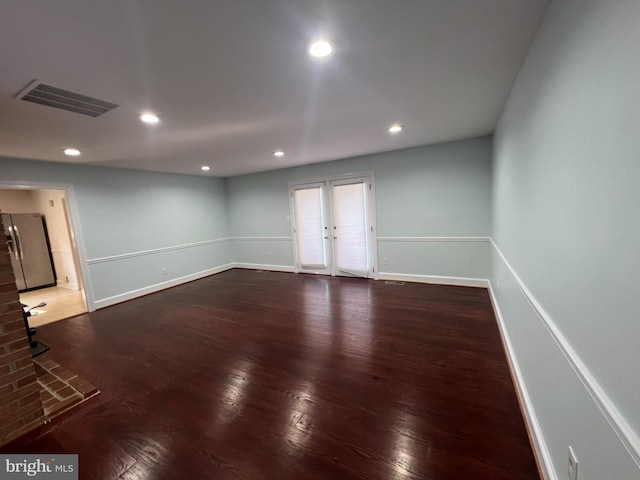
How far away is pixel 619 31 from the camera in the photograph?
0.72 metres

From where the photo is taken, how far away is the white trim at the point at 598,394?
2.18 ft

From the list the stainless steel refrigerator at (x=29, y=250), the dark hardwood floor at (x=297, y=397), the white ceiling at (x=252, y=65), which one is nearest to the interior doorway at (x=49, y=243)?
the stainless steel refrigerator at (x=29, y=250)

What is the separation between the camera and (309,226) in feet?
18.9

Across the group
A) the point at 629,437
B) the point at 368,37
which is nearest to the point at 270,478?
the point at 629,437

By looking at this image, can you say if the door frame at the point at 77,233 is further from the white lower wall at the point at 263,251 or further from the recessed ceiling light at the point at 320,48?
the recessed ceiling light at the point at 320,48

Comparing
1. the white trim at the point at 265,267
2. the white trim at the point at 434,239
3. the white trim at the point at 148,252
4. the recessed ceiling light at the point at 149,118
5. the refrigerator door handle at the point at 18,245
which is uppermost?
the recessed ceiling light at the point at 149,118

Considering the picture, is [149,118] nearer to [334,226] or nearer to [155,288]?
[334,226]

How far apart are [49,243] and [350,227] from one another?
678 cm

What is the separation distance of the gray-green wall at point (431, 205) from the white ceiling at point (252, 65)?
3.48ft

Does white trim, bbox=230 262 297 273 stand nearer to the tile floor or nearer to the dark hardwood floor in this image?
the dark hardwood floor

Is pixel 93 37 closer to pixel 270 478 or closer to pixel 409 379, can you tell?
pixel 270 478

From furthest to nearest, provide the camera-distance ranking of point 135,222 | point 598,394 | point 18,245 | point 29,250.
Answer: point 29,250
point 18,245
point 135,222
point 598,394

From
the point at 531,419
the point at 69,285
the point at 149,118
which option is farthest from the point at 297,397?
the point at 69,285

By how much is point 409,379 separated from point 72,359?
3391 mm
